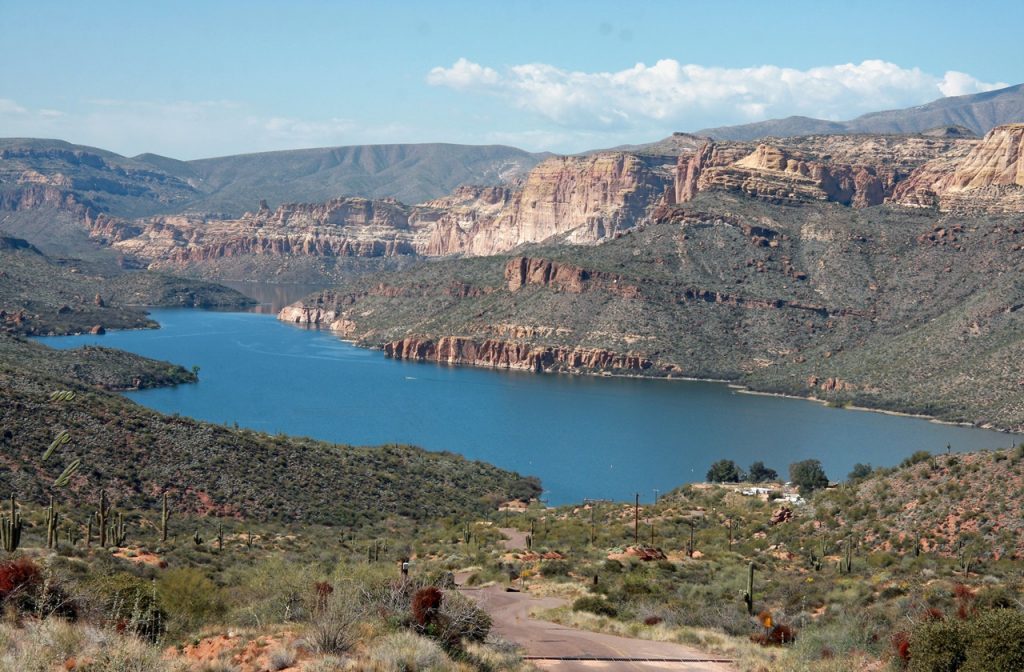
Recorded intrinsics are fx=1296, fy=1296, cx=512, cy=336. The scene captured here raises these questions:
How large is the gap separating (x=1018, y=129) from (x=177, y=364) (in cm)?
11421

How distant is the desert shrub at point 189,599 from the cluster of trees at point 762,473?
50.9m

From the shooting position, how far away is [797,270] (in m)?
174

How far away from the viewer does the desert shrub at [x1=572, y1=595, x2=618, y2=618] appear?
34.0 meters

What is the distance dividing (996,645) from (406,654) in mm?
10777

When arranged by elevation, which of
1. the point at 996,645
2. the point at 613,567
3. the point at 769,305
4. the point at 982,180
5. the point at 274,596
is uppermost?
the point at 982,180

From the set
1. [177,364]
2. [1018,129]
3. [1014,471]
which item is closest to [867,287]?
[1018,129]

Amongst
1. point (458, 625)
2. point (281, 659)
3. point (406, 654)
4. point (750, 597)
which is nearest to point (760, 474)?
point (750, 597)

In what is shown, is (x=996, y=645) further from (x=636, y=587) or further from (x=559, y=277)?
(x=559, y=277)

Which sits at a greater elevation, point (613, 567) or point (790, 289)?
point (790, 289)

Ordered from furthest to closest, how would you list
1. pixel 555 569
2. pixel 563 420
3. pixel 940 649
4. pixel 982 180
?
pixel 982 180
pixel 563 420
pixel 555 569
pixel 940 649

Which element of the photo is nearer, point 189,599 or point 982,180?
point 189,599

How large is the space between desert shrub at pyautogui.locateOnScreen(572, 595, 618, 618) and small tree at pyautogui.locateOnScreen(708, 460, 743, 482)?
51592 millimetres

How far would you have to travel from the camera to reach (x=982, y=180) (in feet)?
577

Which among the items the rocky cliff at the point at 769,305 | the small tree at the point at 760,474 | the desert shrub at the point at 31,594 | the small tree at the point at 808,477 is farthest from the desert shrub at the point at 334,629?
the rocky cliff at the point at 769,305
